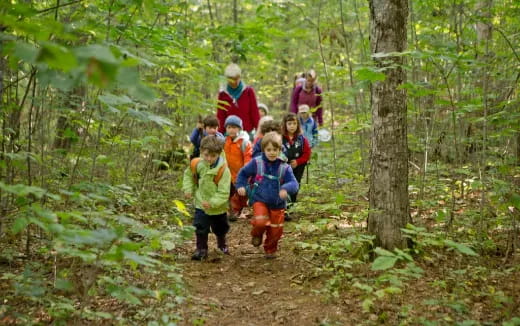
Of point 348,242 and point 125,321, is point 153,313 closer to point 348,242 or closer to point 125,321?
point 125,321

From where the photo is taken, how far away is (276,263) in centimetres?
519

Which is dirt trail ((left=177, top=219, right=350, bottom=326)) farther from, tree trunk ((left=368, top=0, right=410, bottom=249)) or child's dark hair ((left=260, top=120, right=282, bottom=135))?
child's dark hair ((left=260, top=120, right=282, bottom=135))

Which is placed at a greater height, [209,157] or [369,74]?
[369,74]

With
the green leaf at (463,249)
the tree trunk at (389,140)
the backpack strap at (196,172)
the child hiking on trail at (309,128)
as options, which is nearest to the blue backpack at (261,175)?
the backpack strap at (196,172)

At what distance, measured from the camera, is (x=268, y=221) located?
5.19 metres

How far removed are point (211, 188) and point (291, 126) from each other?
2.13 meters

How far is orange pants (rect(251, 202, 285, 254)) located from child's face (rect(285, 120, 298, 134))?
1933mm

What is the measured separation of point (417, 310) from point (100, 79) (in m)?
3.11

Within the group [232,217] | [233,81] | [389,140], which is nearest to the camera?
[389,140]

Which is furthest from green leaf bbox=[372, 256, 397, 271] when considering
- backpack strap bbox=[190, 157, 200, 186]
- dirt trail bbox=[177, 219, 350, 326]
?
backpack strap bbox=[190, 157, 200, 186]

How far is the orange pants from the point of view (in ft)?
16.9

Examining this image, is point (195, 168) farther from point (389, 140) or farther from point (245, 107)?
point (245, 107)

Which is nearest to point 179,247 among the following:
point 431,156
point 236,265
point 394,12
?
point 236,265

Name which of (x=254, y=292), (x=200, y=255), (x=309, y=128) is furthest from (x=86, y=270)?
(x=309, y=128)
